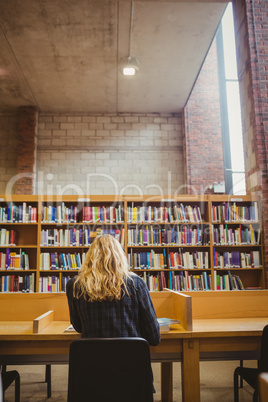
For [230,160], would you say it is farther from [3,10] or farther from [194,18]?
[3,10]

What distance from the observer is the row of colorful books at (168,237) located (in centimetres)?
567

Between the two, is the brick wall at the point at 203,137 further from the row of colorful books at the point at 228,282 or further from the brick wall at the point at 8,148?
the brick wall at the point at 8,148

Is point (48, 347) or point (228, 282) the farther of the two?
point (228, 282)

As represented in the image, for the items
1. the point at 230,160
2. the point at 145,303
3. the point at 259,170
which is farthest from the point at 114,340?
the point at 230,160

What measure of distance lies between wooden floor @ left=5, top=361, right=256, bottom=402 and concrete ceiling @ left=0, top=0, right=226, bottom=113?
5061 millimetres

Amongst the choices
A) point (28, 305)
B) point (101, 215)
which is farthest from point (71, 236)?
point (28, 305)

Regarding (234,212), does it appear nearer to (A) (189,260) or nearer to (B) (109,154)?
(A) (189,260)

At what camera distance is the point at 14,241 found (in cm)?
568

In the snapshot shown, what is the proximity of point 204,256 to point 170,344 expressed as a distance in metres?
3.51

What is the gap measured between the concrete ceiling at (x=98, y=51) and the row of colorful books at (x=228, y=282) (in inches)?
159

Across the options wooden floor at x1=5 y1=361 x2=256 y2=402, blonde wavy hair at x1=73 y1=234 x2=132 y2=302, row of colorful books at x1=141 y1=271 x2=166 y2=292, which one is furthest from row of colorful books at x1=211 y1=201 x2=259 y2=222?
blonde wavy hair at x1=73 y1=234 x2=132 y2=302

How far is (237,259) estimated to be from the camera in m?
5.56

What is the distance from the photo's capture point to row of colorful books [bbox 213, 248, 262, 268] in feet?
18.0

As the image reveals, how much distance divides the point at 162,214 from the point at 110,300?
386 cm
